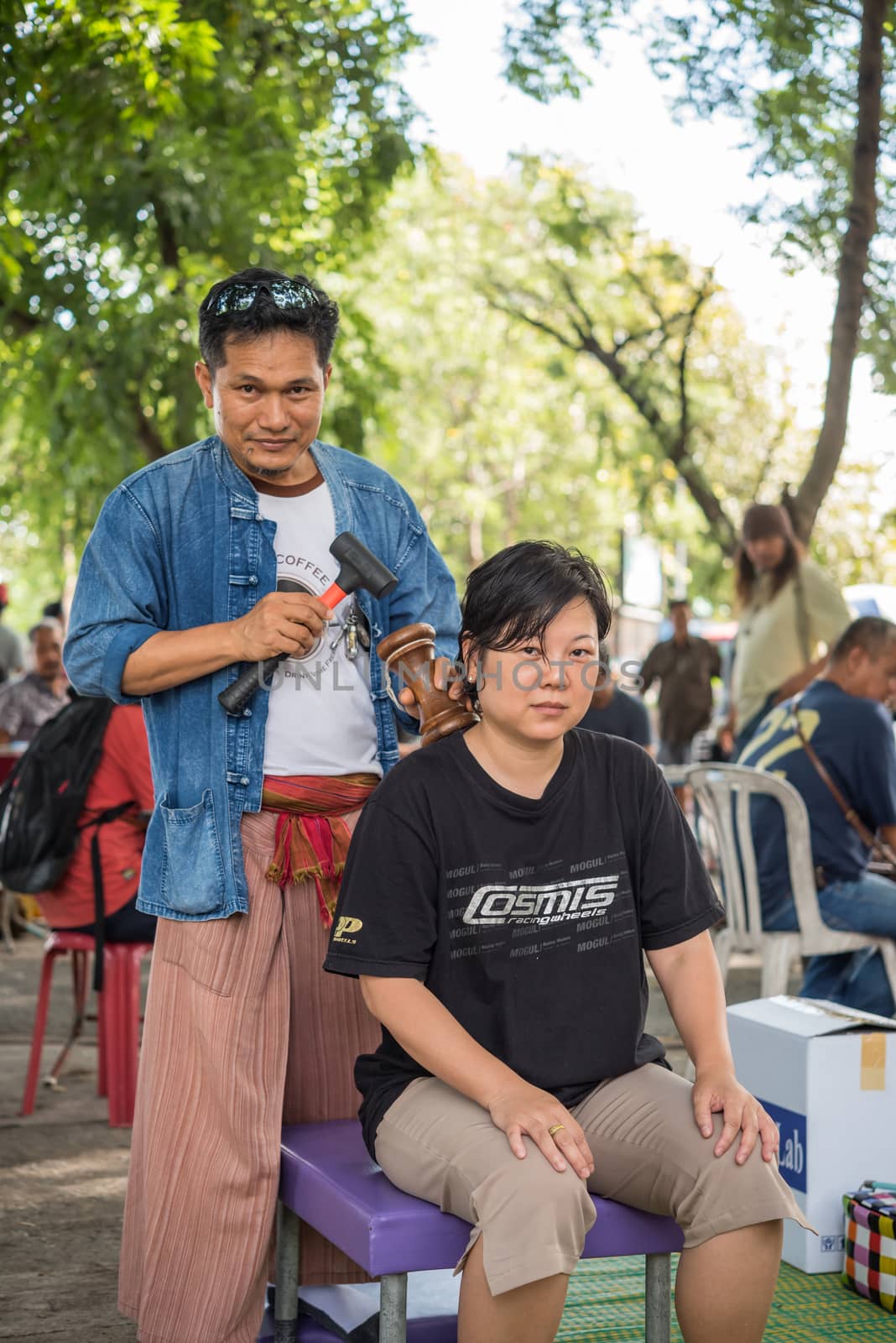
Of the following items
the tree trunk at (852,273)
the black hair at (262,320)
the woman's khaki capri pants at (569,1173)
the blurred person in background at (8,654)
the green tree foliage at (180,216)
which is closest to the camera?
the woman's khaki capri pants at (569,1173)

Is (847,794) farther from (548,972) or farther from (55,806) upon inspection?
(548,972)

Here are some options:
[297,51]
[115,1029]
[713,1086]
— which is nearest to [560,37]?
[297,51]

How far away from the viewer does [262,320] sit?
2213 millimetres

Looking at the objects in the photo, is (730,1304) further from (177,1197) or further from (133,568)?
(133,568)

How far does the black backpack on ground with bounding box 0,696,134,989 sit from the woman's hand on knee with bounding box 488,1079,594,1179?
2.51m

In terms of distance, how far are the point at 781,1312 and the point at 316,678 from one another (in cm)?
Result: 167

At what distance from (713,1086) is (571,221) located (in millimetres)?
7948

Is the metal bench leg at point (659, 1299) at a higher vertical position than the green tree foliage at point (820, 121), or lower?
lower

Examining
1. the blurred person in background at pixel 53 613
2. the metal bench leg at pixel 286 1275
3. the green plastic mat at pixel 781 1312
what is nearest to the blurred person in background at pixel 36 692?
the blurred person in background at pixel 53 613

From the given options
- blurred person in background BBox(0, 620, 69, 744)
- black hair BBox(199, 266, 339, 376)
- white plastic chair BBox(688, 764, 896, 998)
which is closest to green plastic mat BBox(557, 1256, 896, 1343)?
white plastic chair BBox(688, 764, 896, 998)

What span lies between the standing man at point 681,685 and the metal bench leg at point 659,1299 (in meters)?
7.38

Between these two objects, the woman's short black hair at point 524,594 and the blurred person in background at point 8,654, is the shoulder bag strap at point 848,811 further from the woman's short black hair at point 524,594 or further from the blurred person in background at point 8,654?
the blurred person in background at point 8,654

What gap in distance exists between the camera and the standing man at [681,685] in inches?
378

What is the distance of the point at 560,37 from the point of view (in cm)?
712
